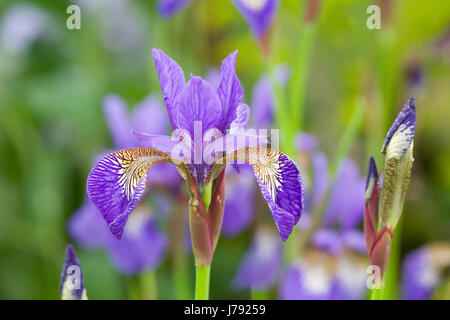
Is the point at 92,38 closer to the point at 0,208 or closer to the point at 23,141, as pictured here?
the point at 23,141

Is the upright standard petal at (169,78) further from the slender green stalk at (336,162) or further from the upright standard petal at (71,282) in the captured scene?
the slender green stalk at (336,162)

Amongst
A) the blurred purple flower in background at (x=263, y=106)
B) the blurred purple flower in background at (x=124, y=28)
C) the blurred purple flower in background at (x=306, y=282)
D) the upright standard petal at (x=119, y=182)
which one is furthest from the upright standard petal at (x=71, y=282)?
the blurred purple flower in background at (x=124, y=28)

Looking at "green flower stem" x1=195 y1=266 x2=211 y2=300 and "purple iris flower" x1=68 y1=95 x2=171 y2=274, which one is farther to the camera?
"purple iris flower" x1=68 y1=95 x2=171 y2=274

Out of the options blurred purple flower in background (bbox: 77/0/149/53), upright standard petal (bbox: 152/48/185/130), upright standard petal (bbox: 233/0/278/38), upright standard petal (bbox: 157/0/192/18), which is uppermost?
blurred purple flower in background (bbox: 77/0/149/53)

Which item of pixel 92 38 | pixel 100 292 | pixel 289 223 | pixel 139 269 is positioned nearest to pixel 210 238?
pixel 289 223

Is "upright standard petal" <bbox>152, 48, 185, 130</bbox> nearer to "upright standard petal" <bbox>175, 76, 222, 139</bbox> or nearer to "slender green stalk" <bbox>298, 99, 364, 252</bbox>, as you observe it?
"upright standard petal" <bbox>175, 76, 222, 139</bbox>

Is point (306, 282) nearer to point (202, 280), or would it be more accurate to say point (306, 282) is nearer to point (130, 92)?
point (202, 280)

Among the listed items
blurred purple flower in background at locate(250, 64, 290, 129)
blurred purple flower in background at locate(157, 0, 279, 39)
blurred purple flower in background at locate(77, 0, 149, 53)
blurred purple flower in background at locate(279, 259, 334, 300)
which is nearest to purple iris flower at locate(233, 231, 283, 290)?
blurred purple flower in background at locate(279, 259, 334, 300)
